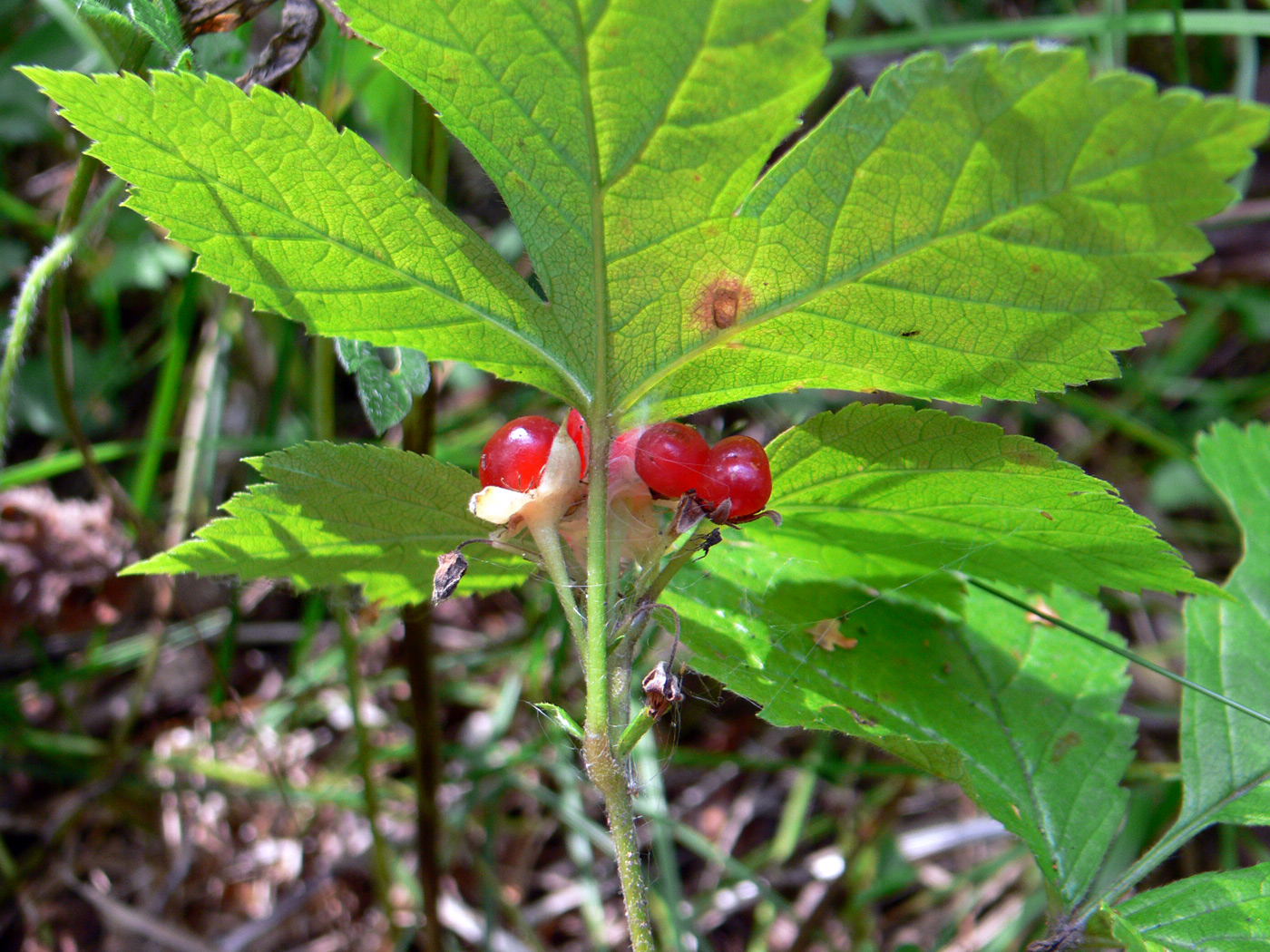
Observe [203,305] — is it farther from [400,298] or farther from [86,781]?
[400,298]

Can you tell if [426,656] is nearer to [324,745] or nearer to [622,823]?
[622,823]

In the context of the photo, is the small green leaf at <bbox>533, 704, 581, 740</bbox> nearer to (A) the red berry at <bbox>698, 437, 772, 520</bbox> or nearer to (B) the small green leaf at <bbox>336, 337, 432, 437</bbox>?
(A) the red berry at <bbox>698, 437, 772, 520</bbox>

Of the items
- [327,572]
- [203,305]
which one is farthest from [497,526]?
[203,305]

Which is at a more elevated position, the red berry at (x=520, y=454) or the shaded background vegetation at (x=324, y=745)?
the red berry at (x=520, y=454)

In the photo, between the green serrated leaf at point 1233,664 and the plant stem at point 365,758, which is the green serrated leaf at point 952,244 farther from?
the plant stem at point 365,758

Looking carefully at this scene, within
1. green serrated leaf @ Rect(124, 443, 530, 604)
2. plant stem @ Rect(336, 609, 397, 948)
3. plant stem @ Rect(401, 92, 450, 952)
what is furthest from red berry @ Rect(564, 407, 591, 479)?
plant stem @ Rect(336, 609, 397, 948)

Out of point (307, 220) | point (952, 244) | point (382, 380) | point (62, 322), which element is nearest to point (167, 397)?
point (62, 322)

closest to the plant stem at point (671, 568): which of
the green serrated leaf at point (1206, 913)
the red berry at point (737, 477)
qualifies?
the red berry at point (737, 477)
